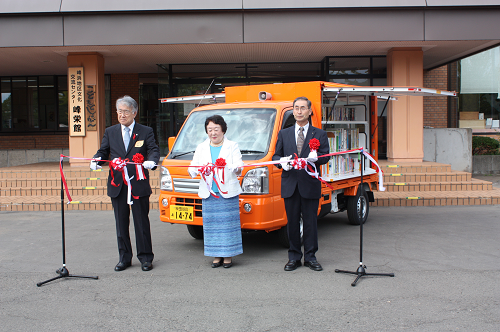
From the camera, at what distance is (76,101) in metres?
12.6

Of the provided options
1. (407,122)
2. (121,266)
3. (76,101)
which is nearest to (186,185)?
(121,266)

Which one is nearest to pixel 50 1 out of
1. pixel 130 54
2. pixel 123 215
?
pixel 130 54

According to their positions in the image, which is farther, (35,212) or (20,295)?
(35,212)

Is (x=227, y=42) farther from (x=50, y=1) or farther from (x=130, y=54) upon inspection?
(x=50, y=1)

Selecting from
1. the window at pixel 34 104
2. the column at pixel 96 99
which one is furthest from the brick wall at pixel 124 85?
the column at pixel 96 99

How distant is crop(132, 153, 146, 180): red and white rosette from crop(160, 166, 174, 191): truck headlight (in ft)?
2.42

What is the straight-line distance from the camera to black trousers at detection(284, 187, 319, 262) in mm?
5168

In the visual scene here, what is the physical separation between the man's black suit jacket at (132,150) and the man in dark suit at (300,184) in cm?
153

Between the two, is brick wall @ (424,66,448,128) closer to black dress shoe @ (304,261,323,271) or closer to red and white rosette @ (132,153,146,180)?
black dress shoe @ (304,261,323,271)

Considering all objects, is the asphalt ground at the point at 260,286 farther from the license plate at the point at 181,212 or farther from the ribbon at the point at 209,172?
the ribbon at the point at 209,172

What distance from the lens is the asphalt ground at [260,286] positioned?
3.79m

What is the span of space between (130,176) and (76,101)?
8457 millimetres

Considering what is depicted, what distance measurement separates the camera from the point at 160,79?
47.4 ft

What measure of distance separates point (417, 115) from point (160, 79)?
8.06 meters
